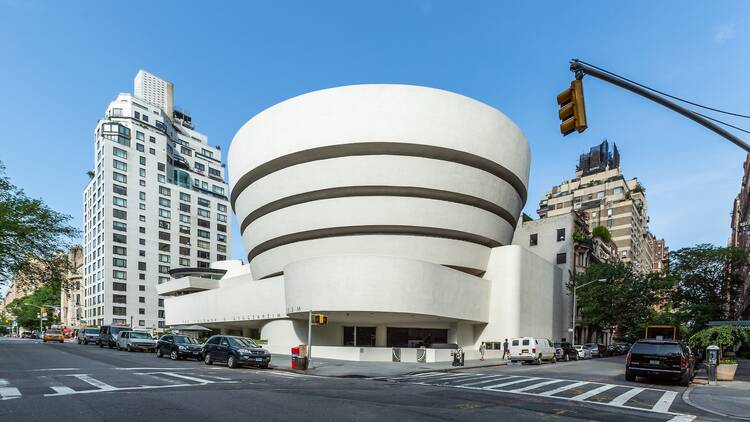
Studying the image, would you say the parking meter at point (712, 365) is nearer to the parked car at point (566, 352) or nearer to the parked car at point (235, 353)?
the parked car at point (235, 353)

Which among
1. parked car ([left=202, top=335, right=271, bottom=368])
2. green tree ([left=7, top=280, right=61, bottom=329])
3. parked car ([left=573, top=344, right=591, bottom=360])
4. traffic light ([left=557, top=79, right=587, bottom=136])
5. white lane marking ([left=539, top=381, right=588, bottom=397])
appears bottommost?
green tree ([left=7, top=280, right=61, bottom=329])

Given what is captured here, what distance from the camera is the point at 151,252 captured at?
97312 mm

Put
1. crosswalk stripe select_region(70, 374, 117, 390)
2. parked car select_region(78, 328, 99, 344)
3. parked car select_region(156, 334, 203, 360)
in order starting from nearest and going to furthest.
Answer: crosswalk stripe select_region(70, 374, 117, 390), parked car select_region(156, 334, 203, 360), parked car select_region(78, 328, 99, 344)

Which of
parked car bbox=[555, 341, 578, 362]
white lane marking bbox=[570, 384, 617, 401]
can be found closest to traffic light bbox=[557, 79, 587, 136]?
white lane marking bbox=[570, 384, 617, 401]

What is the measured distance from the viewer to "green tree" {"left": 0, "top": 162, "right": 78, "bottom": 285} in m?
33.8

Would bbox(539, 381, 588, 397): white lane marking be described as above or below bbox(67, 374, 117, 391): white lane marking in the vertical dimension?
below

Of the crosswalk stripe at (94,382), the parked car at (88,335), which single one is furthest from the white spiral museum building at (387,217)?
the crosswalk stripe at (94,382)

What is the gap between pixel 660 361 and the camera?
19.4m

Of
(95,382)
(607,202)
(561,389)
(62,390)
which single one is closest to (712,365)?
(561,389)

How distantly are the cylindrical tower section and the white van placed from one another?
467 inches

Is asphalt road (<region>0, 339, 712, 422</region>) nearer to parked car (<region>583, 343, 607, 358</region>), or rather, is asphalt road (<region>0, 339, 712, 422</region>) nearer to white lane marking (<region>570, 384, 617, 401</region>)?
white lane marking (<region>570, 384, 617, 401</region>)

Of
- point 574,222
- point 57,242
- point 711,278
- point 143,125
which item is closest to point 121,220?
point 143,125

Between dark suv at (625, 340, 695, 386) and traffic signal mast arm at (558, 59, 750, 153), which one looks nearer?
traffic signal mast arm at (558, 59, 750, 153)

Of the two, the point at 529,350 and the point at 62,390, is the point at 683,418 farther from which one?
the point at 529,350
